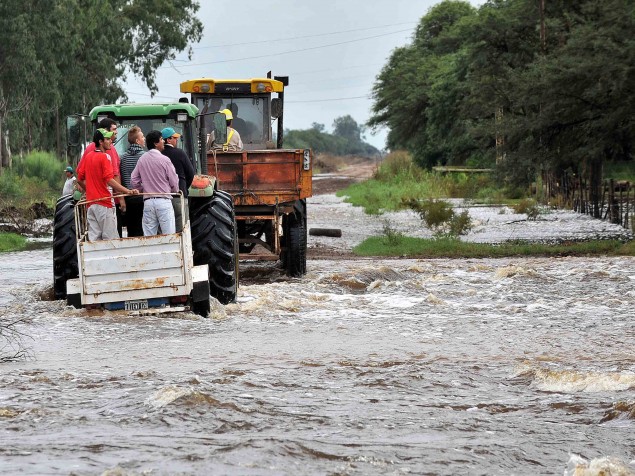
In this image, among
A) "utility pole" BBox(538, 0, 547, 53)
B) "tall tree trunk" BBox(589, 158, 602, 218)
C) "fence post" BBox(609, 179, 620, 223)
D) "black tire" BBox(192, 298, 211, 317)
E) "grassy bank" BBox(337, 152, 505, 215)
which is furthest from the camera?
"grassy bank" BBox(337, 152, 505, 215)

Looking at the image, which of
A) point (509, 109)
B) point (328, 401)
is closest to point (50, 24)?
point (509, 109)

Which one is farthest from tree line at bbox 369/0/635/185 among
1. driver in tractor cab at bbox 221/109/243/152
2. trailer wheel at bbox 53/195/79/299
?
trailer wheel at bbox 53/195/79/299

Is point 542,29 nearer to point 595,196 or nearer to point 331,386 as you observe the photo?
point 595,196

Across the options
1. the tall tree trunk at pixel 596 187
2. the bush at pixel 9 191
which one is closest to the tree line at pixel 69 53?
the bush at pixel 9 191

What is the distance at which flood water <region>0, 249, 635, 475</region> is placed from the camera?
7.49 meters

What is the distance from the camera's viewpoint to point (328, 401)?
30.5ft

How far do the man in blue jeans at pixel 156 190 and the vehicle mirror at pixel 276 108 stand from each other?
284 inches

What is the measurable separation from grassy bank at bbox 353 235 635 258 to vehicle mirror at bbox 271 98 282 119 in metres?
6.00

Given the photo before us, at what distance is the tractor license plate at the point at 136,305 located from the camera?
13609mm

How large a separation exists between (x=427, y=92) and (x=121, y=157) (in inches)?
2374

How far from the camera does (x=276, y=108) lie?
21.2m

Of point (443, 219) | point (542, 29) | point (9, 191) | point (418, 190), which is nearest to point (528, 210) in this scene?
point (542, 29)

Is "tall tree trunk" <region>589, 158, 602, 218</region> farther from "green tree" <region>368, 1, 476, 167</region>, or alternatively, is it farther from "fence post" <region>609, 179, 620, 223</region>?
"green tree" <region>368, 1, 476, 167</region>

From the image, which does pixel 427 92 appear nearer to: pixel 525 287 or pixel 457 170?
pixel 457 170
